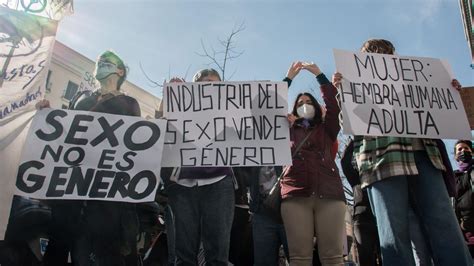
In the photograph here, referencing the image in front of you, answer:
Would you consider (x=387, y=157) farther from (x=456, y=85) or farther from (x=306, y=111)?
(x=456, y=85)

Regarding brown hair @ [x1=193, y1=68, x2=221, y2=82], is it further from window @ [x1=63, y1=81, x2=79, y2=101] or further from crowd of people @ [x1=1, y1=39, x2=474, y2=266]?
window @ [x1=63, y1=81, x2=79, y2=101]

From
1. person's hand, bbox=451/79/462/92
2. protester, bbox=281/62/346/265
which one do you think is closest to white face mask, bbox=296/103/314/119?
protester, bbox=281/62/346/265

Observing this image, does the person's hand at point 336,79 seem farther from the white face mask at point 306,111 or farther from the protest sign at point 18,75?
the protest sign at point 18,75

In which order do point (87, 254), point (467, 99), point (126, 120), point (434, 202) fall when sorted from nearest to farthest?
point (434, 202) < point (87, 254) < point (126, 120) < point (467, 99)

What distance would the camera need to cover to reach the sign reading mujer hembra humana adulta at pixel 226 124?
3451 millimetres

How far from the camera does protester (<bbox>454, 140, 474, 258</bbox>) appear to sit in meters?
4.49

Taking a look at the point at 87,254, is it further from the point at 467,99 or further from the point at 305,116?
the point at 467,99

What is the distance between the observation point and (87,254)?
287 cm

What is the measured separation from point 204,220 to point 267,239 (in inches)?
30.9

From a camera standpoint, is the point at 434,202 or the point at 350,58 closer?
the point at 434,202

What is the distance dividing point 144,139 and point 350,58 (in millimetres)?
1754

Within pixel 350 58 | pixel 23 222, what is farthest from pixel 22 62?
pixel 350 58

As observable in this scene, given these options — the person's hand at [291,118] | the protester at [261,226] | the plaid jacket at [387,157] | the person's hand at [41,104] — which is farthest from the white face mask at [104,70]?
the plaid jacket at [387,157]

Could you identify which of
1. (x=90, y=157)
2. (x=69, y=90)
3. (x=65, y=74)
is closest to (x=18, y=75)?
(x=90, y=157)
